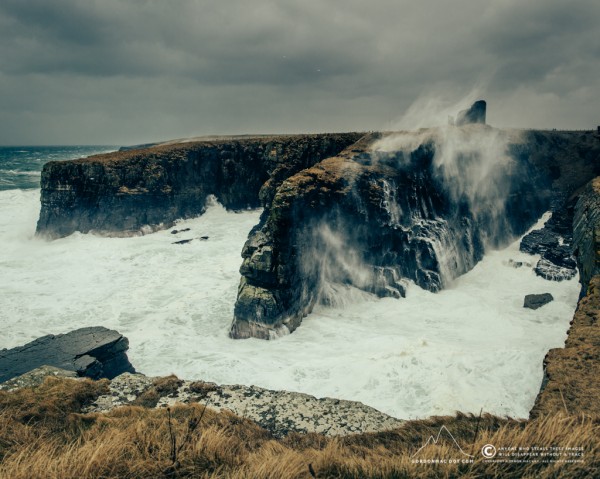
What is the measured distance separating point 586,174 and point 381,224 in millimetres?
24478

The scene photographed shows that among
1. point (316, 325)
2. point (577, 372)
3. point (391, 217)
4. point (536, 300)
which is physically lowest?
point (316, 325)

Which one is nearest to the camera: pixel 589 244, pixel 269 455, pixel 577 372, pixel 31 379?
pixel 269 455

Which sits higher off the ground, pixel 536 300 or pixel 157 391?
pixel 157 391

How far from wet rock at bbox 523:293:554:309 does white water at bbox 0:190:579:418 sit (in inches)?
16.3

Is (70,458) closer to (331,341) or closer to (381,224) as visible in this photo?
(331,341)

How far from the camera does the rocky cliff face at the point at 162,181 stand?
33.2m

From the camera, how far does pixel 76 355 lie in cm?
1084

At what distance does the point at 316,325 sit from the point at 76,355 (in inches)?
391

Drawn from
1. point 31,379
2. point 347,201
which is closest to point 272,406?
point 31,379

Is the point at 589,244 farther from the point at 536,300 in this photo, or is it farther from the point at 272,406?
the point at 272,406

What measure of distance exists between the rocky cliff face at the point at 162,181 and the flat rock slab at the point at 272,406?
22217mm

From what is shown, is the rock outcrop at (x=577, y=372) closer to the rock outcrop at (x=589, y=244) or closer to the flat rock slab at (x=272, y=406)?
the rock outcrop at (x=589, y=244)

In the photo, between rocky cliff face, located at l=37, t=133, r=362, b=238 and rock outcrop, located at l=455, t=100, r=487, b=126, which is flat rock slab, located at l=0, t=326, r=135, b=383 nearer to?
rocky cliff face, located at l=37, t=133, r=362, b=238

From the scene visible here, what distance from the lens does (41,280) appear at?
22391 mm
